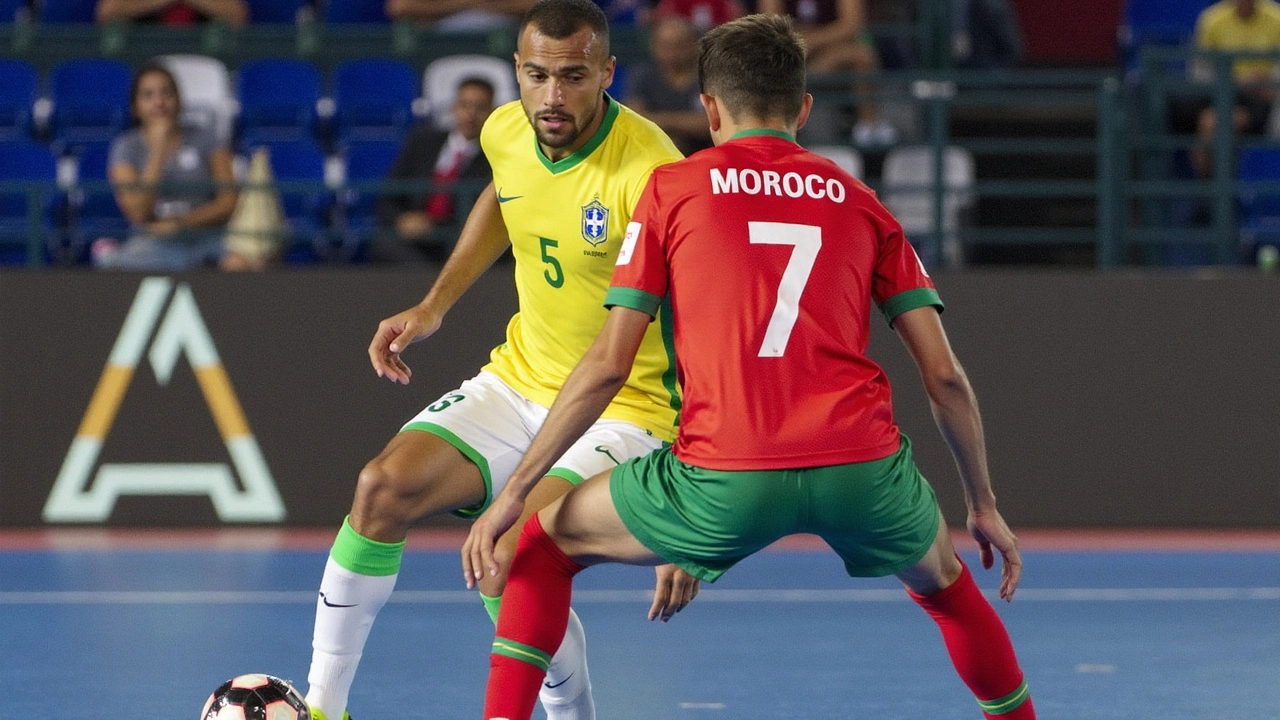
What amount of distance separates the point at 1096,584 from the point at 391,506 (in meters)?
4.30

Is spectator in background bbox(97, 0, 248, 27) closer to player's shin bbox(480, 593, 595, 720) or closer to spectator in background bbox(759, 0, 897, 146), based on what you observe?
spectator in background bbox(759, 0, 897, 146)

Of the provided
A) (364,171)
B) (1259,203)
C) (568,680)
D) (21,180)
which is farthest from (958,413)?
(21,180)

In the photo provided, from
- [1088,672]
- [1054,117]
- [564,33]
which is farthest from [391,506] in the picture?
[1054,117]

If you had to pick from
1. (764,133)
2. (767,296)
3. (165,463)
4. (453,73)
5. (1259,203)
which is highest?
(764,133)

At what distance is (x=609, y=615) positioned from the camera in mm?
7211

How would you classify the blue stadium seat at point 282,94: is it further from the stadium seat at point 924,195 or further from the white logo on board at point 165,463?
the stadium seat at point 924,195

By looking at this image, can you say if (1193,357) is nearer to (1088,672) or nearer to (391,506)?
(1088,672)

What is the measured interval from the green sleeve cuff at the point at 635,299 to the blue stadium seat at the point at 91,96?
26.4 feet

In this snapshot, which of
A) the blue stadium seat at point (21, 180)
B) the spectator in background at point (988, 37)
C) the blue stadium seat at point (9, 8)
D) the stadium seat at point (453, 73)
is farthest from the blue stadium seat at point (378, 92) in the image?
the spectator in background at point (988, 37)

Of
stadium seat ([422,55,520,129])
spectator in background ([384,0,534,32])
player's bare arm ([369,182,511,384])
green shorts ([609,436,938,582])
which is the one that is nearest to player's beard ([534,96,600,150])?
player's bare arm ([369,182,511,384])

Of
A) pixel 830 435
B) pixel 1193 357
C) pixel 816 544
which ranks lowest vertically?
pixel 816 544

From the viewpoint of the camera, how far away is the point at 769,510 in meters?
3.76

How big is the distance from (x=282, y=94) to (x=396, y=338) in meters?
6.88

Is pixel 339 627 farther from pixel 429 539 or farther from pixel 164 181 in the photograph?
pixel 164 181
